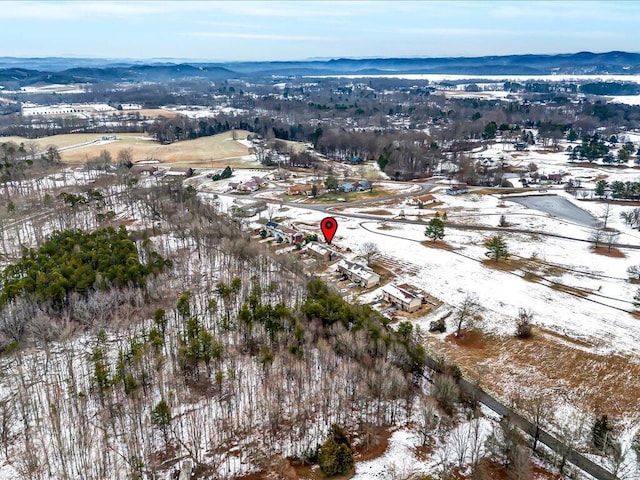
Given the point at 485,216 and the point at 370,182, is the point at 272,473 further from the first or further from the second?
the point at 370,182

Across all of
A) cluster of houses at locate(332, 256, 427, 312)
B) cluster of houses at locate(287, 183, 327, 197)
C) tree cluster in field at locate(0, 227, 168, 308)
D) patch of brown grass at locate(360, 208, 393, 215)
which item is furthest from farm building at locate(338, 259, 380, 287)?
cluster of houses at locate(287, 183, 327, 197)

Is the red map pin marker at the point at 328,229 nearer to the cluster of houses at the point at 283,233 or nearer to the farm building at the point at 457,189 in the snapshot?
the cluster of houses at the point at 283,233

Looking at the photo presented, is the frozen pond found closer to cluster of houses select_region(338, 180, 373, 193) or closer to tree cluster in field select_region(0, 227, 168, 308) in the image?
cluster of houses select_region(338, 180, 373, 193)

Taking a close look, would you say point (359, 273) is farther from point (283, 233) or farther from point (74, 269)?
point (74, 269)

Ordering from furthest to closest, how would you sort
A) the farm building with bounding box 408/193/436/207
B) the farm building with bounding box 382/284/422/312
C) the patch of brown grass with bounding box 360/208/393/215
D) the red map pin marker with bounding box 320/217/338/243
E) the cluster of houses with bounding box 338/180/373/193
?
the cluster of houses with bounding box 338/180/373/193 < the farm building with bounding box 408/193/436/207 < the patch of brown grass with bounding box 360/208/393/215 < the red map pin marker with bounding box 320/217/338/243 < the farm building with bounding box 382/284/422/312

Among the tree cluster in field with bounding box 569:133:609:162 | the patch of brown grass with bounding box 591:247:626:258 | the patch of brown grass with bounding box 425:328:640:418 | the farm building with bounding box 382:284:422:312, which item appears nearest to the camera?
the patch of brown grass with bounding box 425:328:640:418

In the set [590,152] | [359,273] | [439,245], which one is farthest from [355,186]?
[590,152]
